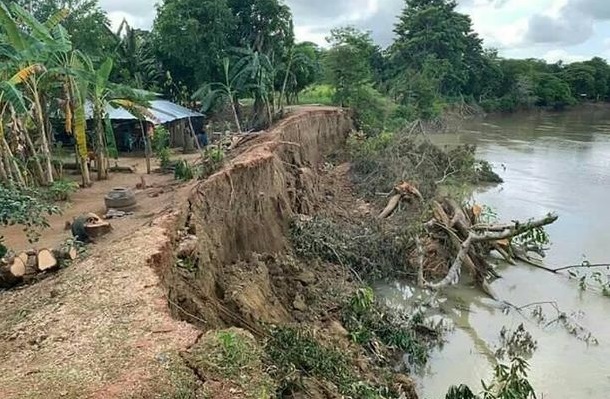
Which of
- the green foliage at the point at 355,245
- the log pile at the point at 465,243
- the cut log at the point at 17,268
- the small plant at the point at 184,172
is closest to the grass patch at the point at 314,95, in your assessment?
the log pile at the point at 465,243

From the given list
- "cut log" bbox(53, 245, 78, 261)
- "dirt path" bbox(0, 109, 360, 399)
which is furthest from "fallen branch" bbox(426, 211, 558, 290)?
"cut log" bbox(53, 245, 78, 261)

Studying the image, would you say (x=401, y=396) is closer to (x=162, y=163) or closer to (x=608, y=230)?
(x=162, y=163)

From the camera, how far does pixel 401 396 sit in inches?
307

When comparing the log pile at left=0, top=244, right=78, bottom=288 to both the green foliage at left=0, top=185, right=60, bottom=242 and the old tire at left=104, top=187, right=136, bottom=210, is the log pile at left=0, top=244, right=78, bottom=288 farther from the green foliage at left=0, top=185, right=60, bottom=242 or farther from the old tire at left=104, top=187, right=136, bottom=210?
the old tire at left=104, top=187, right=136, bottom=210

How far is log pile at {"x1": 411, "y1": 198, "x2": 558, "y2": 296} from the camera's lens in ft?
42.2

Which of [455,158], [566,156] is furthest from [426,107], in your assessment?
[455,158]

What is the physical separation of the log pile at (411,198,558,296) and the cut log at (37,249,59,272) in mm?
7661

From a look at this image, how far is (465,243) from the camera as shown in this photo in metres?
13.3

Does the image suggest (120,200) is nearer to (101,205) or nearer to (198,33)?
(101,205)

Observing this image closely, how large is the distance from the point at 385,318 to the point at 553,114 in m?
54.4

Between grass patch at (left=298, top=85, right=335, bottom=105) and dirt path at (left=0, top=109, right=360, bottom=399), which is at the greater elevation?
grass patch at (left=298, top=85, right=335, bottom=105)

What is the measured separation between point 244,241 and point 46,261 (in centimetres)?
373

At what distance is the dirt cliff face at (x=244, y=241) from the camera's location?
7.68m

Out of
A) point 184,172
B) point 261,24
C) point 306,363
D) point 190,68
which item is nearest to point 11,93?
point 184,172
